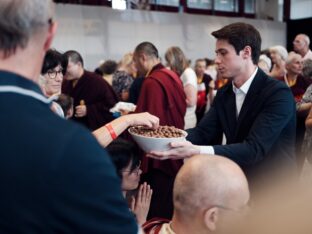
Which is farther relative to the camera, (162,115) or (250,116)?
(162,115)

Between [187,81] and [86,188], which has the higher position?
[86,188]

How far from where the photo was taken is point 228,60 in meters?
1.66

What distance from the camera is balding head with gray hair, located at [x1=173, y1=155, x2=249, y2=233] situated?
39.4 inches

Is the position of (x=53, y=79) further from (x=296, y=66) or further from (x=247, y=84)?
(x=296, y=66)

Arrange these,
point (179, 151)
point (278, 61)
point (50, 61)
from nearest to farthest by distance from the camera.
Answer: point (179, 151), point (50, 61), point (278, 61)

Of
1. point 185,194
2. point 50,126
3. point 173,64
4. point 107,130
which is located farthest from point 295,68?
point 50,126

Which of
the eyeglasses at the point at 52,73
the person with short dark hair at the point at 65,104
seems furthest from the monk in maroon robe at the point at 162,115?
the eyeglasses at the point at 52,73

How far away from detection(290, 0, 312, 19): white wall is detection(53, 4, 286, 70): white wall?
1.71m

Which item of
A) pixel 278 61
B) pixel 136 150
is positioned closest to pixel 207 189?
pixel 136 150

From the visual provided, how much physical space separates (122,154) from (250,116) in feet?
1.92

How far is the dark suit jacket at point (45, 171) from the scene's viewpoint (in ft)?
1.95

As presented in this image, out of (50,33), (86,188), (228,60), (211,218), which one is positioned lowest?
(211,218)

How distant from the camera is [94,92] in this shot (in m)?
3.14

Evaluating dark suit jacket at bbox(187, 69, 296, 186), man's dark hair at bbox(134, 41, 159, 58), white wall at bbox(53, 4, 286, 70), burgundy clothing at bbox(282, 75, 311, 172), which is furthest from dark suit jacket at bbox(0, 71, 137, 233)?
white wall at bbox(53, 4, 286, 70)
